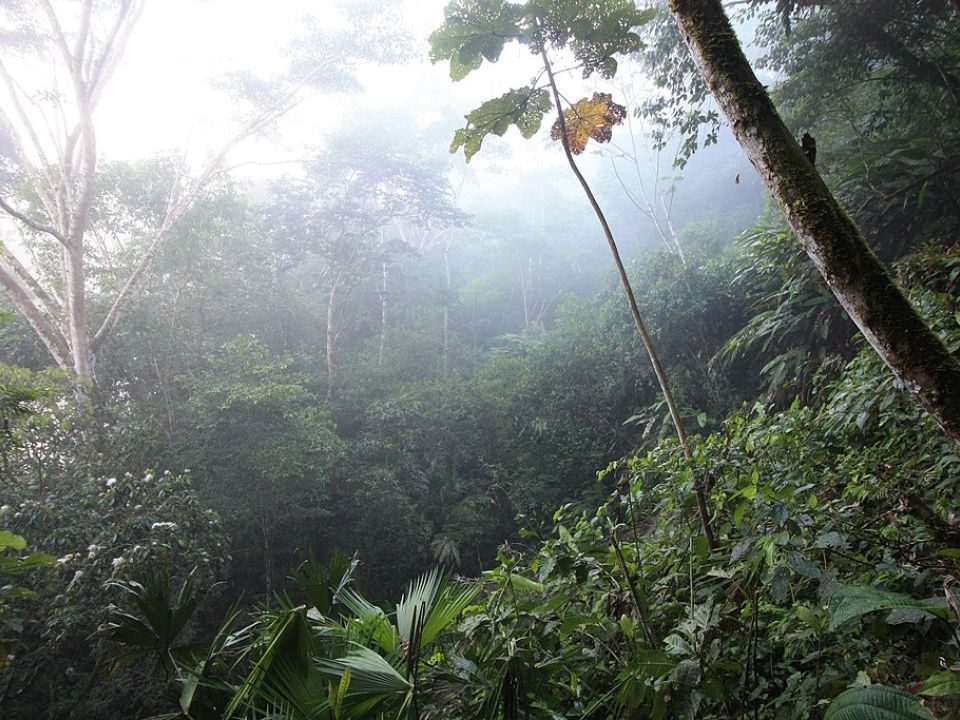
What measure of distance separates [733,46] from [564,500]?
25.5ft

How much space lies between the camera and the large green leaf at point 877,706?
2.86ft

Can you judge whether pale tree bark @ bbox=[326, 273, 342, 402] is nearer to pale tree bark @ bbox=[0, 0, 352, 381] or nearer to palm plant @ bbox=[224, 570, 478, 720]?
pale tree bark @ bbox=[0, 0, 352, 381]

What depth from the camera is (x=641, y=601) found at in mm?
1572

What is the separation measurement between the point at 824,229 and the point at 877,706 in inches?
38.1

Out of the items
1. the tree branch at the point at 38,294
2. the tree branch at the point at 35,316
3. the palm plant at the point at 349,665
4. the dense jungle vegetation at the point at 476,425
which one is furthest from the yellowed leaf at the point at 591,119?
the tree branch at the point at 38,294

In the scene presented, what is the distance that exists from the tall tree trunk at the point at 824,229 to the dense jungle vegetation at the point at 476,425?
0.06ft

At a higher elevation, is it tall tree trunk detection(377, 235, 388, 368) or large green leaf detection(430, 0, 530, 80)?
tall tree trunk detection(377, 235, 388, 368)

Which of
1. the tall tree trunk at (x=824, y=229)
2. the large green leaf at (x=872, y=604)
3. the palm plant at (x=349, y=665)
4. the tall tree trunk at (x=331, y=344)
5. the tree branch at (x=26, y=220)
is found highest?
the tree branch at (x=26, y=220)

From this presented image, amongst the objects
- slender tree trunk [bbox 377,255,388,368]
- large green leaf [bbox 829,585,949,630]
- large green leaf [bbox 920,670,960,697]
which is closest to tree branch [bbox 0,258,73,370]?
slender tree trunk [bbox 377,255,388,368]

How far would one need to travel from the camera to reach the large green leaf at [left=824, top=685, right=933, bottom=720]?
0.87m

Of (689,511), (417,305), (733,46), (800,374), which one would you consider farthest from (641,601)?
(417,305)

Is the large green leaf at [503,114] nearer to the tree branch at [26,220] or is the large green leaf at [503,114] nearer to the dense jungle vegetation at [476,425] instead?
the dense jungle vegetation at [476,425]

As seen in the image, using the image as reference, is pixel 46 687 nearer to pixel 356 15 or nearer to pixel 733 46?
pixel 733 46

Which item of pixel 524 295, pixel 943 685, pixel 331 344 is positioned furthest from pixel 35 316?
pixel 524 295
